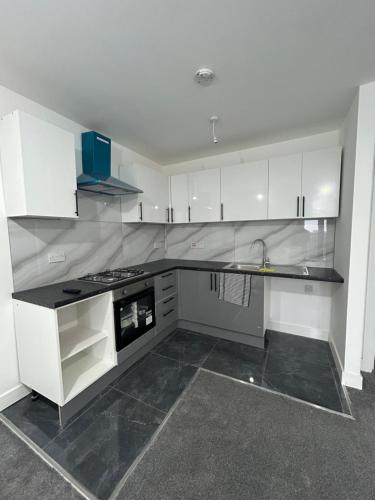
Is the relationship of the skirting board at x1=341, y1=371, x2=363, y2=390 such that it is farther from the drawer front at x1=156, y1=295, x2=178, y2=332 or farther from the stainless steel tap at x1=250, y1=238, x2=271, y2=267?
the drawer front at x1=156, y1=295, x2=178, y2=332

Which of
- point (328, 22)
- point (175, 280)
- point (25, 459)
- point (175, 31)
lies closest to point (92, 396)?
point (25, 459)

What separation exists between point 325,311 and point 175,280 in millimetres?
1892

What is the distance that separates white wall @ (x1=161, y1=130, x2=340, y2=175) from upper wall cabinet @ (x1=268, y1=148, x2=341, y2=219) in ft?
1.24

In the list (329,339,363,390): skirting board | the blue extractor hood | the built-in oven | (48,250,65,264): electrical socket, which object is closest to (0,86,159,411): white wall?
(48,250,65,264): electrical socket

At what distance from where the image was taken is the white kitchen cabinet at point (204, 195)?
280 centimetres

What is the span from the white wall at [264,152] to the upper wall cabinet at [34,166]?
1922 millimetres

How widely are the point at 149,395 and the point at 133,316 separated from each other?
709mm

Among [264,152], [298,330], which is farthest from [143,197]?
[298,330]

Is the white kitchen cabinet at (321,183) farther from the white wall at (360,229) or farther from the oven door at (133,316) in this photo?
the oven door at (133,316)

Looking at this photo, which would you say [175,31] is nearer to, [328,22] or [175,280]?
[328,22]

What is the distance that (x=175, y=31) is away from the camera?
1.19 metres

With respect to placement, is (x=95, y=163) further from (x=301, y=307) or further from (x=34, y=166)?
(x=301, y=307)

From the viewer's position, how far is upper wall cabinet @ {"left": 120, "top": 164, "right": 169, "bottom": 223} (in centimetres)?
259

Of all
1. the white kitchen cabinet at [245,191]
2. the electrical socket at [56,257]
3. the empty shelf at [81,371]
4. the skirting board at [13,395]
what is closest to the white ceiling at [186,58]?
the white kitchen cabinet at [245,191]
